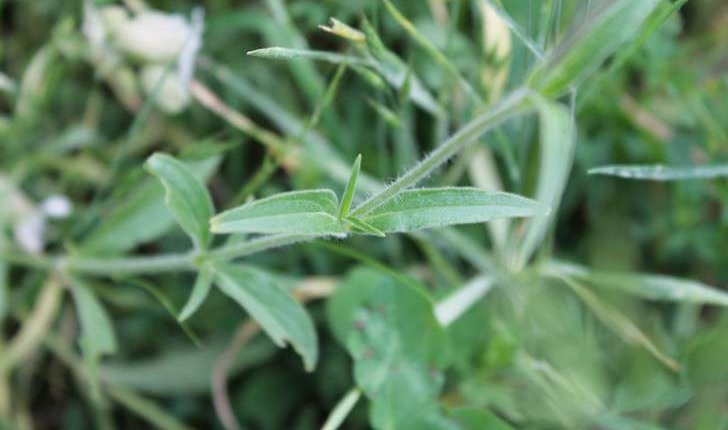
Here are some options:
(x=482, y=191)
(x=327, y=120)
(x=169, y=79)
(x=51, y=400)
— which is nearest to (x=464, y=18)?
(x=327, y=120)

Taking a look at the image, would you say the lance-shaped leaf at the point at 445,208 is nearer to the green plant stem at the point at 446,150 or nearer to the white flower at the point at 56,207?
the green plant stem at the point at 446,150

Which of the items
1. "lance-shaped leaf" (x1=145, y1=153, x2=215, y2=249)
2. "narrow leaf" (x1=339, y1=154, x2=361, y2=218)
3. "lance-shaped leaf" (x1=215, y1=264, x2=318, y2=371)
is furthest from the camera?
"lance-shaped leaf" (x1=215, y1=264, x2=318, y2=371)

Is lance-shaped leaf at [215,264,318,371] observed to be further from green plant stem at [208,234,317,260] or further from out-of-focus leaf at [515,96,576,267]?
out-of-focus leaf at [515,96,576,267]

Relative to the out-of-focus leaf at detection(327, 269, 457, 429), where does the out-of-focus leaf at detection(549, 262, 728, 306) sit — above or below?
above

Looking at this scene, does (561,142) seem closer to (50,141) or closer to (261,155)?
(261,155)

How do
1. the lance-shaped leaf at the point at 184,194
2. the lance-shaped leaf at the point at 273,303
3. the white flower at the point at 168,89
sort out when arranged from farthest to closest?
the white flower at the point at 168,89 < the lance-shaped leaf at the point at 273,303 < the lance-shaped leaf at the point at 184,194

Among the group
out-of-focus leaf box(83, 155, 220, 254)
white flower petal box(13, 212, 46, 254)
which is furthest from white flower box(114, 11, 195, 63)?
white flower petal box(13, 212, 46, 254)

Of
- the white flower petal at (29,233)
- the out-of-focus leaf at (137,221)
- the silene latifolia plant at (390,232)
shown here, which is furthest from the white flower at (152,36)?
the white flower petal at (29,233)
